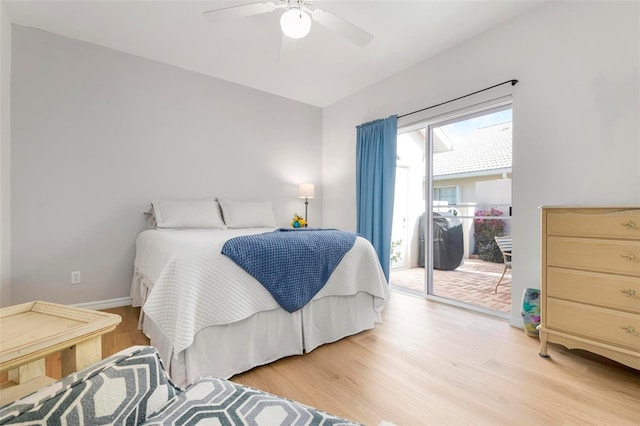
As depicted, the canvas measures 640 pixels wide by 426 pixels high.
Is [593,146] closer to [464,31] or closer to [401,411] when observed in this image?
[464,31]

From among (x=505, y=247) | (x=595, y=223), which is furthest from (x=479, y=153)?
(x=595, y=223)

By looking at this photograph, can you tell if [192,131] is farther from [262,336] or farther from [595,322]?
[595,322]

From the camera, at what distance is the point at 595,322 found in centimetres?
173

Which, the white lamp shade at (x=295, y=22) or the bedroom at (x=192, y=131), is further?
the bedroom at (x=192, y=131)

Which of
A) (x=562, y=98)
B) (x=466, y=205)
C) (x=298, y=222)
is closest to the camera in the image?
(x=562, y=98)

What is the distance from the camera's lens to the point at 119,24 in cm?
260

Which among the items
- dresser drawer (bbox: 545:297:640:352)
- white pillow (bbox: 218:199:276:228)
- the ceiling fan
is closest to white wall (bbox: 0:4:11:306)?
white pillow (bbox: 218:199:276:228)

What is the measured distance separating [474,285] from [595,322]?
5.45ft

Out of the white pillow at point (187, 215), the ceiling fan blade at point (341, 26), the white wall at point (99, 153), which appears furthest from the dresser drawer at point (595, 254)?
the white wall at point (99, 153)

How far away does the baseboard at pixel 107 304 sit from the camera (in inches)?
112

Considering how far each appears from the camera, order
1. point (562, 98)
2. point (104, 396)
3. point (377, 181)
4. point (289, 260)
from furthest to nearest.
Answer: point (377, 181), point (562, 98), point (289, 260), point (104, 396)

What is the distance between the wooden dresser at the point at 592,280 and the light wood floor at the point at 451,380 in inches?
7.9

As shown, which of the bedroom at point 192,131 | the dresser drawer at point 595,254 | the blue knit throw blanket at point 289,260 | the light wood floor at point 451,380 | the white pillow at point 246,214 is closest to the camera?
the light wood floor at point 451,380

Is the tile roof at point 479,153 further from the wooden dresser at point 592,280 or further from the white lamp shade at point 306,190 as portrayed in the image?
the white lamp shade at point 306,190
